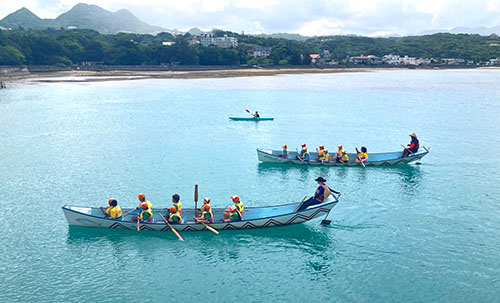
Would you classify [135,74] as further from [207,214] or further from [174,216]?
[207,214]

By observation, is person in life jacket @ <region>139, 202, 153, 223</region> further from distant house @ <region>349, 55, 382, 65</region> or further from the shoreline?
distant house @ <region>349, 55, 382, 65</region>

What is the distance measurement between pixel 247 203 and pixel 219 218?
3.83 metres

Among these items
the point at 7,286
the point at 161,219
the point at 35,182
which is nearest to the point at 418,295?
the point at 161,219

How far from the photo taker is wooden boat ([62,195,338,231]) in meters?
19.5

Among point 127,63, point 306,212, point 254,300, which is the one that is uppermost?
point 127,63

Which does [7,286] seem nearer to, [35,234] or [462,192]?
[35,234]

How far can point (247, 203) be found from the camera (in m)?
23.9

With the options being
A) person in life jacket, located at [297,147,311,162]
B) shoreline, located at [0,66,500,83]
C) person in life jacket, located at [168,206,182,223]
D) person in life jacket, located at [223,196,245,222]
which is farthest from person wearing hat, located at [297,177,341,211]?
shoreline, located at [0,66,500,83]

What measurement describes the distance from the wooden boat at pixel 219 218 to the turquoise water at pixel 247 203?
422 millimetres

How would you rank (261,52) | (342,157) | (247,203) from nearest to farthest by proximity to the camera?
(247,203) < (342,157) < (261,52)

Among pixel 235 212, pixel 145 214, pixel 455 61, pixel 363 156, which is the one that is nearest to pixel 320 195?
pixel 235 212

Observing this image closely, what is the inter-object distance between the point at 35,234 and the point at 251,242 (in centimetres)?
1057

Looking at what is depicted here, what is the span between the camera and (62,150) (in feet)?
120

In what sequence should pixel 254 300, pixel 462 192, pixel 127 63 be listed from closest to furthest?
pixel 254 300
pixel 462 192
pixel 127 63
